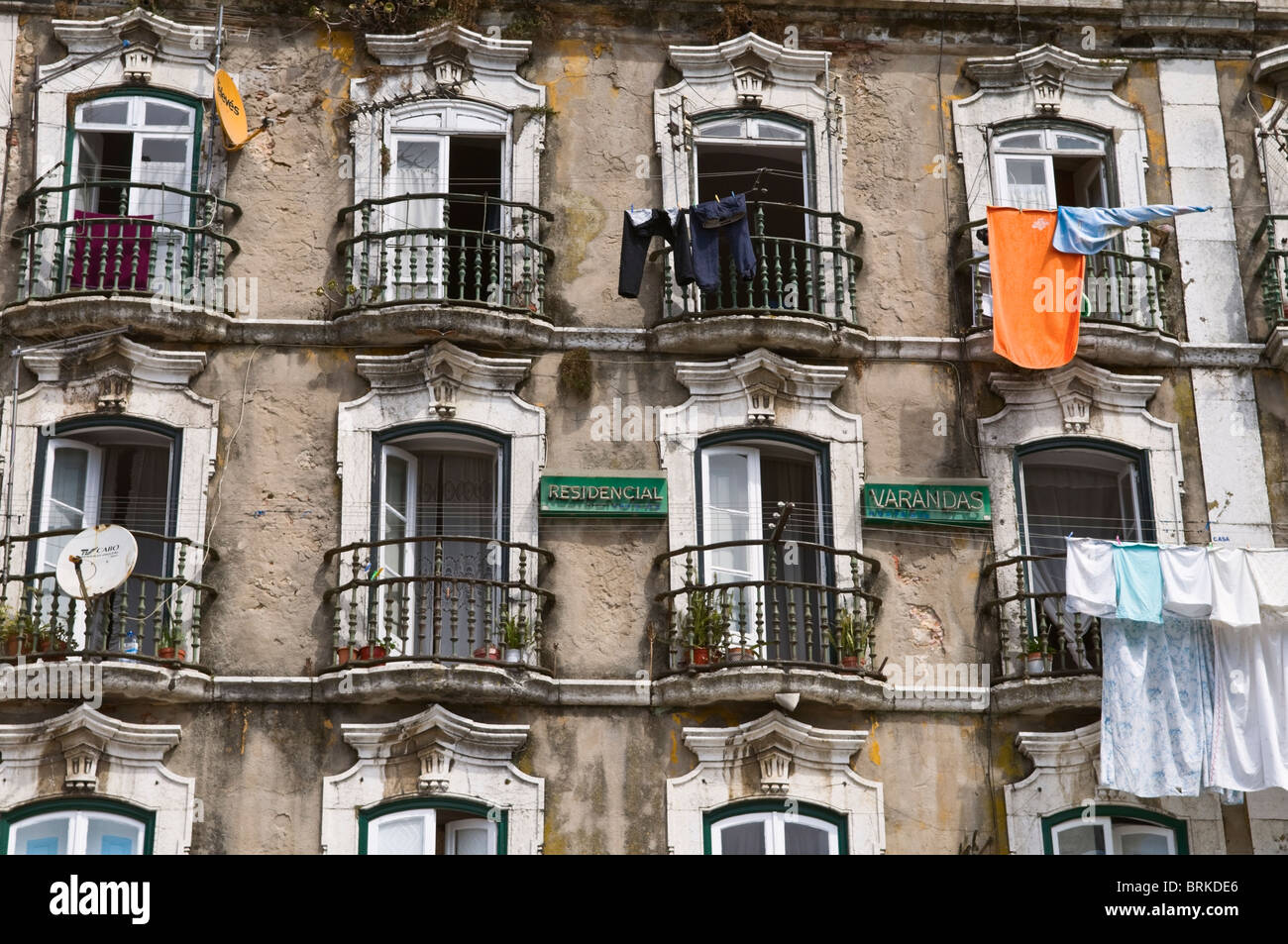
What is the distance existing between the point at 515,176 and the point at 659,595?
4.60 m

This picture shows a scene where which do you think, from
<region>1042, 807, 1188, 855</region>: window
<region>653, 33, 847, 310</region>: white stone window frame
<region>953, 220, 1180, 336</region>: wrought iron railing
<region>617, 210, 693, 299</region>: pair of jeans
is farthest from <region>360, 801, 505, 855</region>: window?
<region>653, 33, 847, 310</region>: white stone window frame

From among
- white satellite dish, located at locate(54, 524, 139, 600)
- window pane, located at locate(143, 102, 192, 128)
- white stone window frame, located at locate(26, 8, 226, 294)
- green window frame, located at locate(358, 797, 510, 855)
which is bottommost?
green window frame, located at locate(358, 797, 510, 855)

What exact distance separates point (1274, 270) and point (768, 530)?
5.76 meters

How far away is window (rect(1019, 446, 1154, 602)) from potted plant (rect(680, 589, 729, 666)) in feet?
10.3

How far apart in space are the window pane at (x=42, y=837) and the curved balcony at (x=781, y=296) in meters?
7.08

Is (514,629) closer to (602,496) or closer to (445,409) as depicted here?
(602,496)

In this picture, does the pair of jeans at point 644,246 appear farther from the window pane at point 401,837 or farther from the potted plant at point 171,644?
A: the window pane at point 401,837

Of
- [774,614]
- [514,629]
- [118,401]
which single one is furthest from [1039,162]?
[118,401]

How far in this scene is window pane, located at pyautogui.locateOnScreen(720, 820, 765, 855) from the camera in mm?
17609

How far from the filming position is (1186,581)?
17.5 m

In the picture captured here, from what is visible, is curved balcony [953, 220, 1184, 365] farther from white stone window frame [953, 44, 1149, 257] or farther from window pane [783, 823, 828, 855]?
window pane [783, 823, 828, 855]

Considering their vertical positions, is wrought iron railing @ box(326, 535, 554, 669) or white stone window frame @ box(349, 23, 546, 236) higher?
white stone window frame @ box(349, 23, 546, 236)

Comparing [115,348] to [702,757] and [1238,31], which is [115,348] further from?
[1238,31]

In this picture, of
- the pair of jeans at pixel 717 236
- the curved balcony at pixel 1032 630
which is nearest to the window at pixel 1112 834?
the curved balcony at pixel 1032 630
